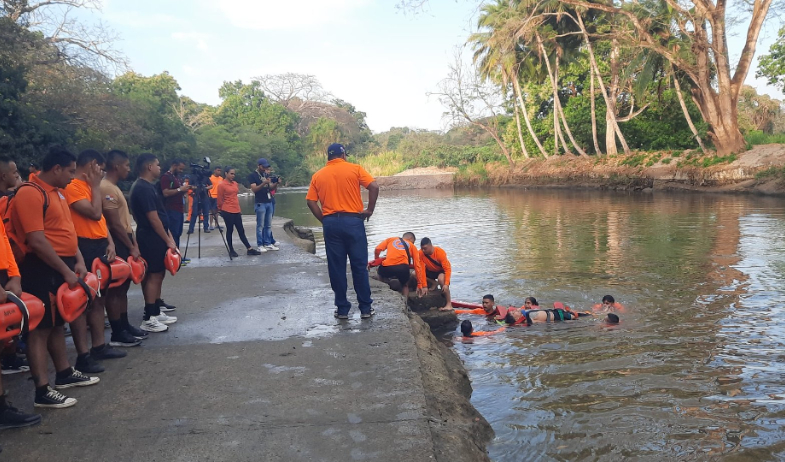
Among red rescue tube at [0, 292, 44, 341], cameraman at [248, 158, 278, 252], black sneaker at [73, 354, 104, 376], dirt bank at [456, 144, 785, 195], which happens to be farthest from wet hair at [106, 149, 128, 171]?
dirt bank at [456, 144, 785, 195]

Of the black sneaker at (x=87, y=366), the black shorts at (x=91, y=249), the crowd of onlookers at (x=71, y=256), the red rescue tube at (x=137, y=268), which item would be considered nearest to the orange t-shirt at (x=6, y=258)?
the crowd of onlookers at (x=71, y=256)

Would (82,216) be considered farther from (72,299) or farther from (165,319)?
(165,319)

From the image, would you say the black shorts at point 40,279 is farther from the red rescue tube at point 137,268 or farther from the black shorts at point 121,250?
the black shorts at point 121,250

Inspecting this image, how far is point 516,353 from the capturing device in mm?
7035

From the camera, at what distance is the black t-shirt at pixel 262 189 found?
11680 millimetres

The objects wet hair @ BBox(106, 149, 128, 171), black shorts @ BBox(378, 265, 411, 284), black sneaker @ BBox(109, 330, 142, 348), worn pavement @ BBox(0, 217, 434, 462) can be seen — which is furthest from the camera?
black shorts @ BBox(378, 265, 411, 284)

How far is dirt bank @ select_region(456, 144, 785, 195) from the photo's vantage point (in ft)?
83.6

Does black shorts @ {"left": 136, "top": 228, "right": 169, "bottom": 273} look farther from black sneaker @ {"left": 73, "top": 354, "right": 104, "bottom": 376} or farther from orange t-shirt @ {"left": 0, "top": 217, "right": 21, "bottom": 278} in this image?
orange t-shirt @ {"left": 0, "top": 217, "right": 21, "bottom": 278}

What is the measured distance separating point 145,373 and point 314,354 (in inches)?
52.2

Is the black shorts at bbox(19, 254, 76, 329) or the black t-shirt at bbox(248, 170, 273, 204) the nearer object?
the black shorts at bbox(19, 254, 76, 329)

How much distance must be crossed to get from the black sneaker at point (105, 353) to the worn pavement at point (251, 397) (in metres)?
0.08

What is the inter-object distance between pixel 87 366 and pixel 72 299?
75cm

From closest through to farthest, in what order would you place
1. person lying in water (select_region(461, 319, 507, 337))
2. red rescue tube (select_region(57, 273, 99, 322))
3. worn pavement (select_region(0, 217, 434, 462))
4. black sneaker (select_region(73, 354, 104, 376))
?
worn pavement (select_region(0, 217, 434, 462)) < red rescue tube (select_region(57, 273, 99, 322)) < black sneaker (select_region(73, 354, 104, 376)) < person lying in water (select_region(461, 319, 507, 337))

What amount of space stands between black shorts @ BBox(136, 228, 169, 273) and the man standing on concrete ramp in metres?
1.68
